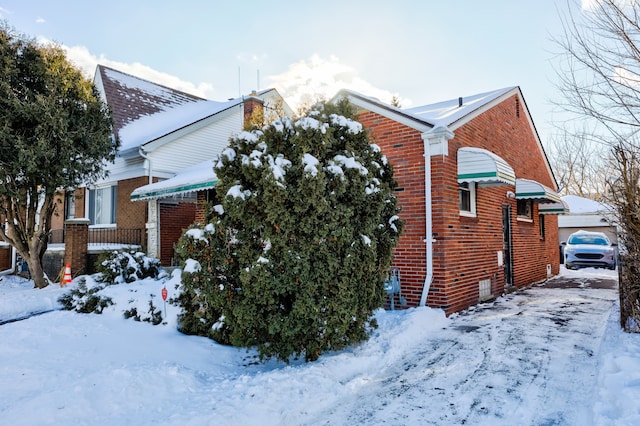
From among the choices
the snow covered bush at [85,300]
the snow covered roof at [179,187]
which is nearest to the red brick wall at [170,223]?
the snow covered roof at [179,187]

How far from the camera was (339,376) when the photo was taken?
4.80 meters

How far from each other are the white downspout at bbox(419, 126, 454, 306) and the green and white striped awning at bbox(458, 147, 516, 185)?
26.3 inches

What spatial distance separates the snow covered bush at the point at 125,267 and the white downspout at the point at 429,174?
6.41 metres

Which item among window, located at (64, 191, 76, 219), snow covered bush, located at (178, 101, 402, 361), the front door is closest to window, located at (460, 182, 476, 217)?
the front door

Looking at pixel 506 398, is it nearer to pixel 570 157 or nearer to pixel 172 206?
pixel 172 206

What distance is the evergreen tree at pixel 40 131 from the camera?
32.3 feet

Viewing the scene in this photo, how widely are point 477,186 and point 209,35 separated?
23.5 feet

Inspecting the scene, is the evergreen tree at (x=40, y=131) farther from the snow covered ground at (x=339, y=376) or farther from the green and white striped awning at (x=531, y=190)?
the green and white striped awning at (x=531, y=190)

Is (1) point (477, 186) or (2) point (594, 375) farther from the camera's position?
(1) point (477, 186)

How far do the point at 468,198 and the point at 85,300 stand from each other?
8.61m

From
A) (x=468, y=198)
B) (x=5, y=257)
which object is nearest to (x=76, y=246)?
(x=5, y=257)

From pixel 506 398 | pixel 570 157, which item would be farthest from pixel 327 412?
pixel 570 157

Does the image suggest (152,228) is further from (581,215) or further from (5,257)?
(581,215)

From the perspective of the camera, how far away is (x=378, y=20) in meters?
8.88
